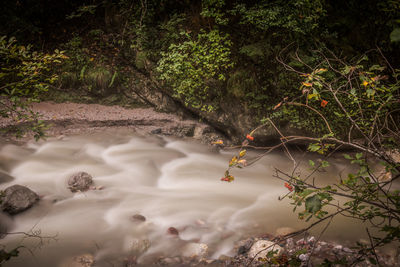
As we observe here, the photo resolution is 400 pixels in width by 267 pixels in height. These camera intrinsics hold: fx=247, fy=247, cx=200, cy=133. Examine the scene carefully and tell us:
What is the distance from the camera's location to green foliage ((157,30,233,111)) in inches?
218

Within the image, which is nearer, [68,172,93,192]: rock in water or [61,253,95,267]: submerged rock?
[61,253,95,267]: submerged rock

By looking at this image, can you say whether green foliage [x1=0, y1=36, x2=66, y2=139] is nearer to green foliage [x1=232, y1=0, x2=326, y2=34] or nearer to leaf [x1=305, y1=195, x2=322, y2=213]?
leaf [x1=305, y1=195, x2=322, y2=213]

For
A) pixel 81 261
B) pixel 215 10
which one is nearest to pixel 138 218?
pixel 81 261

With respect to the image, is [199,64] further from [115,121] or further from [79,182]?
[79,182]

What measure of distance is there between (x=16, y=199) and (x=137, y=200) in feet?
5.99

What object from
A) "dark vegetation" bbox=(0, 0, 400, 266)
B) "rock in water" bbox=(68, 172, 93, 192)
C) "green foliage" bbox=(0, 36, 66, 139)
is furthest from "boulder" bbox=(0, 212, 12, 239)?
"dark vegetation" bbox=(0, 0, 400, 266)

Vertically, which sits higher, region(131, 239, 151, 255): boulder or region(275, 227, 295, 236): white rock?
region(275, 227, 295, 236): white rock

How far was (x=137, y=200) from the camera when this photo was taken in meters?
4.52

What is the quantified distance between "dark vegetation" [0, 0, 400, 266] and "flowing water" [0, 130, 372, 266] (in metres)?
0.69

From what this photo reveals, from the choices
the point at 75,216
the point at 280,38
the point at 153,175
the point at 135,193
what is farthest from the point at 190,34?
the point at 75,216

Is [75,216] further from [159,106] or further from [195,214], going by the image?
[159,106]

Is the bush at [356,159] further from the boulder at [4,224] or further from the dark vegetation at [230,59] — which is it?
the boulder at [4,224]

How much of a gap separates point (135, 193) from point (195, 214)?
1325mm

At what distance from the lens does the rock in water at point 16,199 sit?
12.0ft
